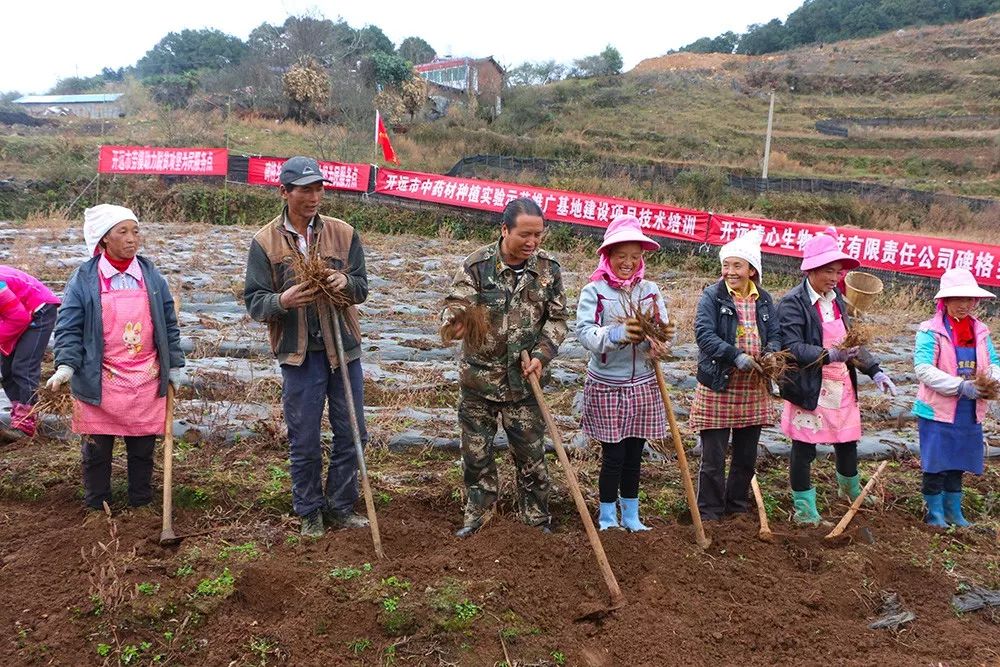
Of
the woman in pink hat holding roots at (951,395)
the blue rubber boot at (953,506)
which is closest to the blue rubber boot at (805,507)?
the woman in pink hat holding roots at (951,395)

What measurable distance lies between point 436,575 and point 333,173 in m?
16.2

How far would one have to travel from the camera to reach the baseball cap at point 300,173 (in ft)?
11.8

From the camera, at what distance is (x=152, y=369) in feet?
12.9

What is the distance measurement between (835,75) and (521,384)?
47.7m

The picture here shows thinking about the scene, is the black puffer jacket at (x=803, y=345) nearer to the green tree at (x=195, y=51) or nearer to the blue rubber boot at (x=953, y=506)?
the blue rubber boot at (x=953, y=506)

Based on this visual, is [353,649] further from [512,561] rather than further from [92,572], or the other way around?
[92,572]

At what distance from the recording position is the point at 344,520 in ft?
13.0

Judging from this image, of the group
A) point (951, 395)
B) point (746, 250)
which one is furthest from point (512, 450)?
point (951, 395)

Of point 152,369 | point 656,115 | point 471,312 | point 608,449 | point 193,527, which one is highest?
point 656,115

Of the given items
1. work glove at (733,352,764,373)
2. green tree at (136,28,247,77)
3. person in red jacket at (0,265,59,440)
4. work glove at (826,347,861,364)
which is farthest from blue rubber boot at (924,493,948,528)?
green tree at (136,28,247,77)

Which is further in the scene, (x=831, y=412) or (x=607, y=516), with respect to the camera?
(x=831, y=412)

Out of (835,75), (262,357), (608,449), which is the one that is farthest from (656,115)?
(608,449)

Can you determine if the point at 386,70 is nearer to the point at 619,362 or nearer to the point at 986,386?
the point at 619,362

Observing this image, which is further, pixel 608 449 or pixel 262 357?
pixel 262 357
